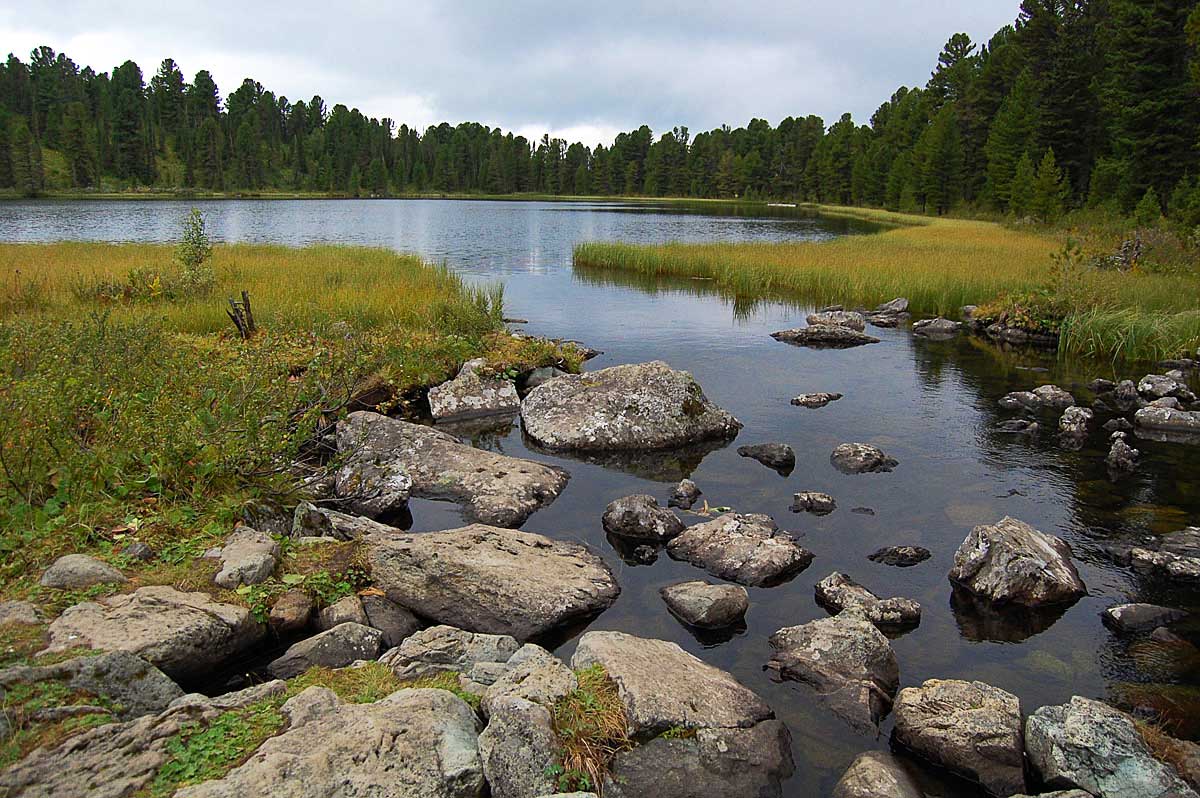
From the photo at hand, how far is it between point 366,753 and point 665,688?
2132 millimetres

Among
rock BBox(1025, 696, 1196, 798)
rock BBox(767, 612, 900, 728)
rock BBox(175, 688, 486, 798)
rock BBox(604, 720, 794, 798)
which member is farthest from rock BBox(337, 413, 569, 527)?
rock BBox(1025, 696, 1196, 798)

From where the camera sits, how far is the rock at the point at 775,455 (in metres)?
11.7

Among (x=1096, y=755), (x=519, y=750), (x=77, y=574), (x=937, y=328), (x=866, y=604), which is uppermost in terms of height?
(x=937, y=328)

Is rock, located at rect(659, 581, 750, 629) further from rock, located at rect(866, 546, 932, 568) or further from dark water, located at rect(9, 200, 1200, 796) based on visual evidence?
rock, located at rect(866, 546, 932, 568)

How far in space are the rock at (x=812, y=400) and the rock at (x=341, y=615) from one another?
10712mm

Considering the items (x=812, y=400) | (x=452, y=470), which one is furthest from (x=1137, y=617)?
(x=812, y=400)

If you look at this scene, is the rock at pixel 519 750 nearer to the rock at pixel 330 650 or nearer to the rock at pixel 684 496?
the rock at pixel 330 650

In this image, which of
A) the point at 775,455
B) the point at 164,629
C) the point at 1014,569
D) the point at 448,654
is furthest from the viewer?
the point at 775,455

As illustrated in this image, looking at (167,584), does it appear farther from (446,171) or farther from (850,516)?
(446,171)

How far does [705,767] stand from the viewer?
5.12 m

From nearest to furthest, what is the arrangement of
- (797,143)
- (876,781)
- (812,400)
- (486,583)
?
(876,781) → (486,583) → (812,400) → (797,143)

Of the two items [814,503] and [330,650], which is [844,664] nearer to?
[814,503]

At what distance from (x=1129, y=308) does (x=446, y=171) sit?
167 meters

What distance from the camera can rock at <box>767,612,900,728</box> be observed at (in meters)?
6.07
